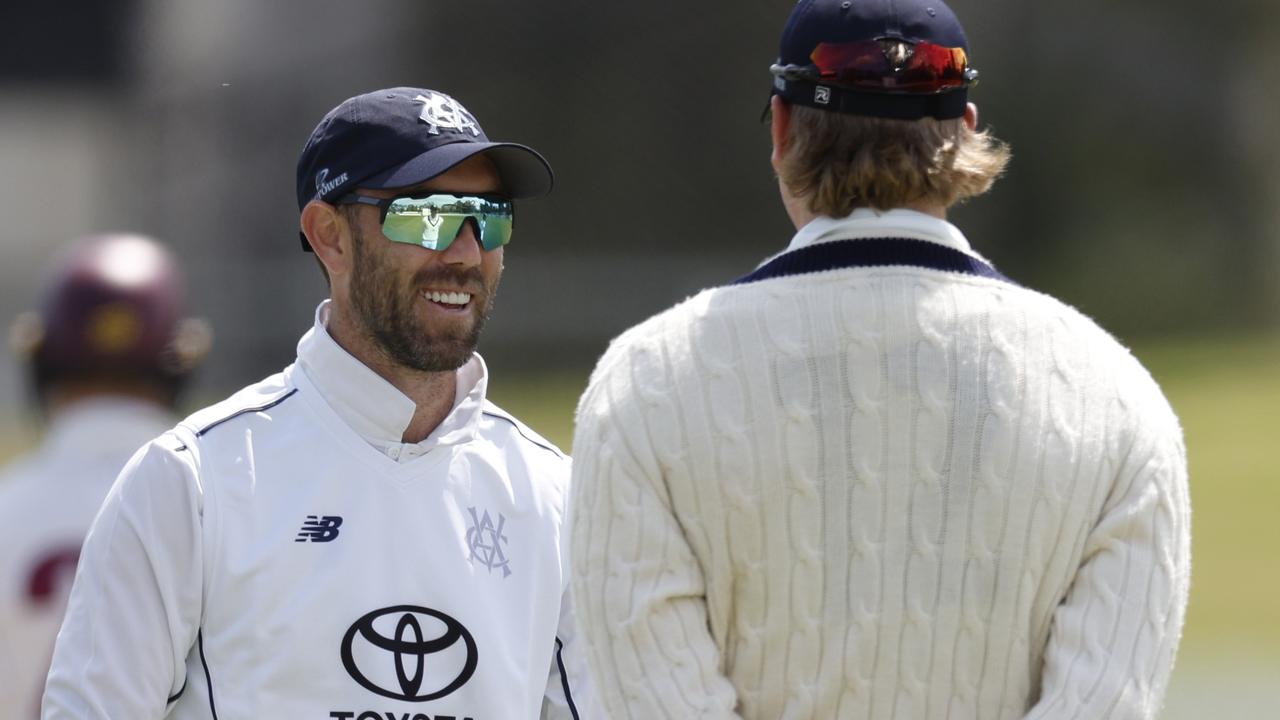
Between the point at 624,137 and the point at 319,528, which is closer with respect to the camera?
the point at 319,528

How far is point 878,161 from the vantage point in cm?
243

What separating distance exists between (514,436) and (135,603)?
2.64ft

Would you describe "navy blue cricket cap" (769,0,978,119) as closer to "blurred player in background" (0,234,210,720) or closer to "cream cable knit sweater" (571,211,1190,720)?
"cream cable knit sweater" (571,211,1190,720)

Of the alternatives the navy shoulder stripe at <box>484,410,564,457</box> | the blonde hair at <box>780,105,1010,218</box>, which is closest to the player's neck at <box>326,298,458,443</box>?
the navy shoulder stripe at <box>484,410,564,457</box>

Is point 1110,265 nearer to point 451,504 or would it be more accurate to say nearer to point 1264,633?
point 1264,633

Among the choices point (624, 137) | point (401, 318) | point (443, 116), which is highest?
point (443, 116)

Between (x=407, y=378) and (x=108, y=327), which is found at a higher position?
(x=407, y=378)

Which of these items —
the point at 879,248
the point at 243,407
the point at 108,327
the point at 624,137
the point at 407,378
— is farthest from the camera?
the point at 624,137

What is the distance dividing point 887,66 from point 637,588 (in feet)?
2.54

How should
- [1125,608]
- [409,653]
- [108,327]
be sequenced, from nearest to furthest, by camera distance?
[1125,608], [409,653], [108,327]

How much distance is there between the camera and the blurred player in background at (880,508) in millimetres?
2346

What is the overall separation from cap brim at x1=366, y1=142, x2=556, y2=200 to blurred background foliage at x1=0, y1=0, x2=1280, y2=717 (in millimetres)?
25864

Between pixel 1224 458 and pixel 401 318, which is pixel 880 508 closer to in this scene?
pixel 401 318

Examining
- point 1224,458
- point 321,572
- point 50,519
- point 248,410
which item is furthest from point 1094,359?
point 1224,458
